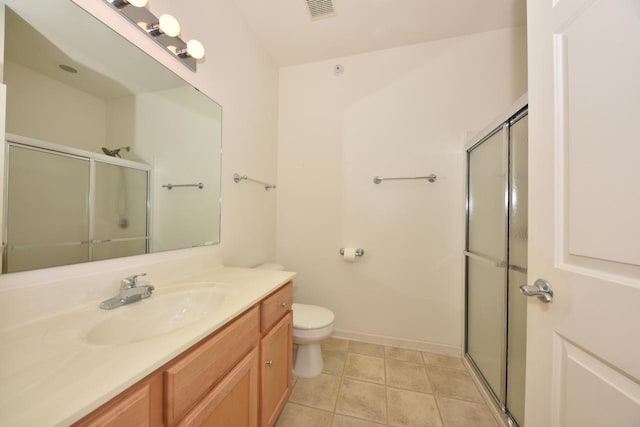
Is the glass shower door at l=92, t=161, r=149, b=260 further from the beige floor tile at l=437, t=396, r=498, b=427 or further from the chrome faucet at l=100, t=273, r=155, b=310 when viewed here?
the beige floor tile at l=437, t=396, r=498, b=427

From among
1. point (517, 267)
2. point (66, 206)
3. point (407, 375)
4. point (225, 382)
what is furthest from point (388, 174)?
point (66, 206)

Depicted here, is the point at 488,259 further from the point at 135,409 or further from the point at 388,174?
the point at 135,409

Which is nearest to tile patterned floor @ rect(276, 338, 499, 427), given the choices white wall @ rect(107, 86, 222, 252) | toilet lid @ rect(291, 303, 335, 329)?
toilet lid @ rect(291, 303, 335, 329)

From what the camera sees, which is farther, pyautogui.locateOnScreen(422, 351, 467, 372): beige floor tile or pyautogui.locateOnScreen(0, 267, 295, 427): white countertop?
pyautogui.locateOnScreen(422, 351, 467, 372): beige floor tile

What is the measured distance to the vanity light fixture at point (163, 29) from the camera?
90cm

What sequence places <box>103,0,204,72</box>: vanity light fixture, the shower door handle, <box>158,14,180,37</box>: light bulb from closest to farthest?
the shower door handle, <box>103,0,204,72</box>: vanity light fixture, <box>158,14,180,37</box>: light bulb

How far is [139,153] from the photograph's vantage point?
0.99 metres

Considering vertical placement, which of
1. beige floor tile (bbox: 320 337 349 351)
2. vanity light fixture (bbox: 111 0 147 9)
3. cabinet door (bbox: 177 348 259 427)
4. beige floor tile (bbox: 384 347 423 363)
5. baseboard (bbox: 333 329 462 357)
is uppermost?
vanity light fixture (bbox: 111 0 147 9)

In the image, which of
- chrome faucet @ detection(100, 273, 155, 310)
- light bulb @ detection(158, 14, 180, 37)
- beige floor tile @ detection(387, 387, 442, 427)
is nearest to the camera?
chrome faucet @ detection(100, 273, 155, 310)

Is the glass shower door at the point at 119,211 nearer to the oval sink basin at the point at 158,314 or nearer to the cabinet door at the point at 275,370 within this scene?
the oval sink basin at the point at 158,314

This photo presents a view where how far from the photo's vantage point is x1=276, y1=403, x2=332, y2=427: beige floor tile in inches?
47.3

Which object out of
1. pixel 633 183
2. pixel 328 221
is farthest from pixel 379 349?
pixel 633 183

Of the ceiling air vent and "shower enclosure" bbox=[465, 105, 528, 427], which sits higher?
the ceiling air vent

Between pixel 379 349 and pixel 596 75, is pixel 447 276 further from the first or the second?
pixel 596 75
